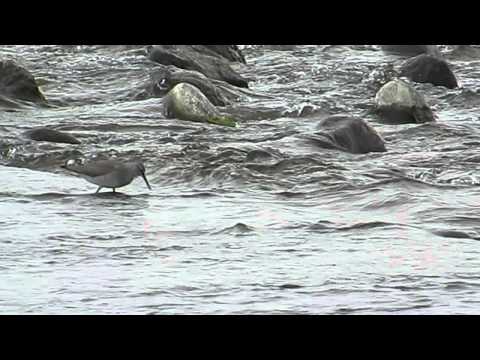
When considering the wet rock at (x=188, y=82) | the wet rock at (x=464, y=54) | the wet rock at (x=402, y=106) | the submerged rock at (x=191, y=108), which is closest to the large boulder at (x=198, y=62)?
the wet rock at (x=188, y=82)

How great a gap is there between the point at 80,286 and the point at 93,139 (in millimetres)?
5731

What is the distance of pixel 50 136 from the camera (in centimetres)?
940

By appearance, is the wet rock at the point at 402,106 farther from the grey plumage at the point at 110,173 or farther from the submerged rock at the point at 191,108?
the grey plumage at the point at 110,173

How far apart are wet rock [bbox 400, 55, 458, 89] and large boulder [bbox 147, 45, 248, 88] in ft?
7.05

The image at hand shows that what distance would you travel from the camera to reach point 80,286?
411 cm

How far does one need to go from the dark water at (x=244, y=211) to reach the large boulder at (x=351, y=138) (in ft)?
0.57

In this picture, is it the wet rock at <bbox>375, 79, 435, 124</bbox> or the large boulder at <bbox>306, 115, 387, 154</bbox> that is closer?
the large boulder at <bbox>306, 115, 387, 154</bbox>

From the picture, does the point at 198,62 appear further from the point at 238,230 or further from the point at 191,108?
the point at 238,230

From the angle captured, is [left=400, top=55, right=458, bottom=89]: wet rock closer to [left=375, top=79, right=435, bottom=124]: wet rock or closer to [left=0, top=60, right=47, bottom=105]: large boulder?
[left=375, top=79, right=435, bottom=124]: wet rock

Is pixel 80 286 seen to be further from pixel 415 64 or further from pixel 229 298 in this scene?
pixel 415 64

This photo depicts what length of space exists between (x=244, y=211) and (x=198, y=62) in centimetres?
699

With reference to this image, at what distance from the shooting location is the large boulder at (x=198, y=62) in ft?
43.5

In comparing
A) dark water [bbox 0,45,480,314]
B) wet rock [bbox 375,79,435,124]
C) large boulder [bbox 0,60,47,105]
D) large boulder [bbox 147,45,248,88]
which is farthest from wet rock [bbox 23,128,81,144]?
large boulder [bbox 147,45,248,88]

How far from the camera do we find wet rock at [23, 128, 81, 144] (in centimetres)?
938
